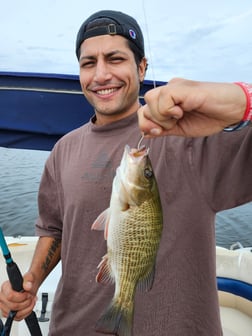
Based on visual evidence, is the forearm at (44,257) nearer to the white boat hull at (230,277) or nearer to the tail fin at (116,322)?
the tail fin at (116,322)

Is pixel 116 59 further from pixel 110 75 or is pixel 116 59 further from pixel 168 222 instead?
pixel 168 222

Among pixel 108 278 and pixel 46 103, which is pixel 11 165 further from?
pixel 108 278

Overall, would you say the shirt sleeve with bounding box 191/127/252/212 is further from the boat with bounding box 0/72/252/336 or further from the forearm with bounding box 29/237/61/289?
the boat with bounding box 0/72/252/336

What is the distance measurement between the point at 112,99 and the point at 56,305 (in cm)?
140

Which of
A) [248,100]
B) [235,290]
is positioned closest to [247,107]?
[248,100]

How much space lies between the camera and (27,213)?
12133 millimetres

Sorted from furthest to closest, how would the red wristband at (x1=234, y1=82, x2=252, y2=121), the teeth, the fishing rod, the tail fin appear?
the teeth
the fishing rod
the tail fin
the red wristband at (x1=234, y1=82, x2=252, y2=121)

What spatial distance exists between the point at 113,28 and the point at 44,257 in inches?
67.1

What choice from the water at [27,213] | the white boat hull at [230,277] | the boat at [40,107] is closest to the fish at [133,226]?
the boat at [40,107]

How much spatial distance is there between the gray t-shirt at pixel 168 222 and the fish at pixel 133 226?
212 mm

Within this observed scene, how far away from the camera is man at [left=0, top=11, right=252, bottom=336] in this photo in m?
1.63

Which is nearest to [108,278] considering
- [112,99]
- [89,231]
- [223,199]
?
[89,231]

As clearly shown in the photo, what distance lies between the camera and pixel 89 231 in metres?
2.06

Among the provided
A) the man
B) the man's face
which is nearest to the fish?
the man
